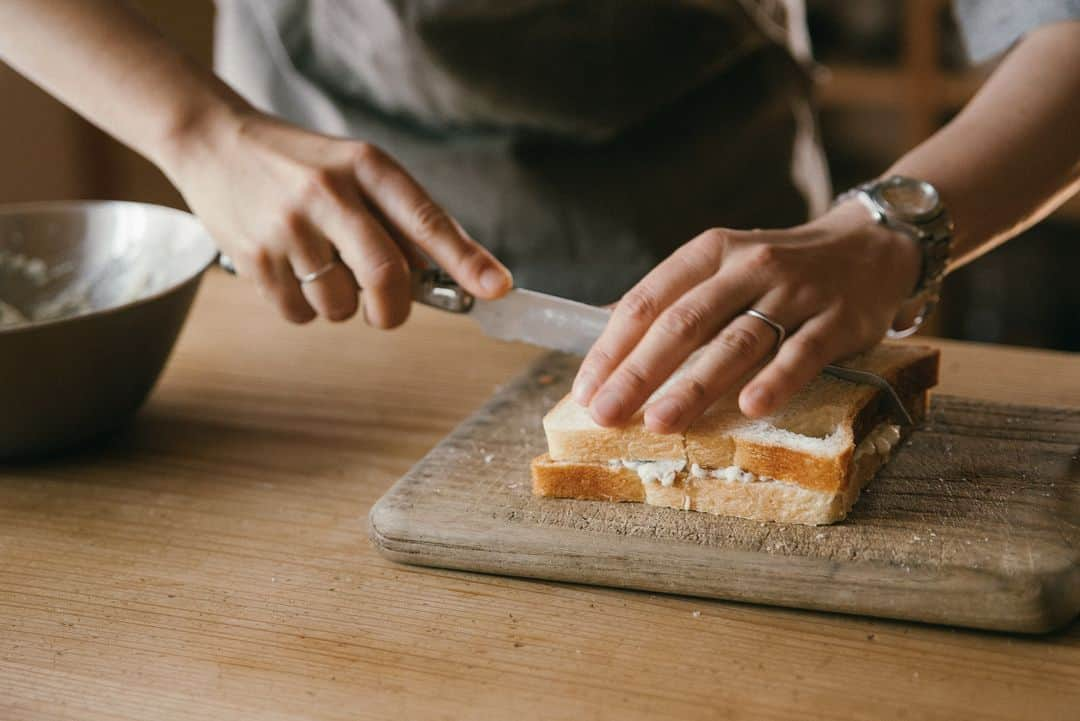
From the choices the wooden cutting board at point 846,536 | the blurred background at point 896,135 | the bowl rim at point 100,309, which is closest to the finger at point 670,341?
the wooden cutting board at point 846,536

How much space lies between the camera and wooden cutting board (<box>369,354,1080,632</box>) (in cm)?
96

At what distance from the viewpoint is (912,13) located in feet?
11.1

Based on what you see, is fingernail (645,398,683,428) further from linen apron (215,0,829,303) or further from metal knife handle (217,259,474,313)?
linen apron (215,0,829,303)

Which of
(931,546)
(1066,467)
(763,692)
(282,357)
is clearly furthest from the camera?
(282,357)

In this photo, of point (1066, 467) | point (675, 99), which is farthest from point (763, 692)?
point (675, 99)

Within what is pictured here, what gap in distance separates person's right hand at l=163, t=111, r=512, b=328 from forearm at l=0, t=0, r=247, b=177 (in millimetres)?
30

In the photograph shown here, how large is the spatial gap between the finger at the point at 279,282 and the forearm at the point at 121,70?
6.8 inches

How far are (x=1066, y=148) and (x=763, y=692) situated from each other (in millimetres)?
879

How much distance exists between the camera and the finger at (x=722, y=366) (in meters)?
1.09

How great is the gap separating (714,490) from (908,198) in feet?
1.52

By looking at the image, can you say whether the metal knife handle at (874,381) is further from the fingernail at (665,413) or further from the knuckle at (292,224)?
the knuckle at (292,224)

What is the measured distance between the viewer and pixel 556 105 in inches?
68.8

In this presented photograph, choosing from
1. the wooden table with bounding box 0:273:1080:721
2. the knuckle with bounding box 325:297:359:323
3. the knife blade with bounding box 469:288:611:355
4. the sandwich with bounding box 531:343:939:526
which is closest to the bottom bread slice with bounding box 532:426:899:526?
the sandwich with bounding box 531:343:939:526

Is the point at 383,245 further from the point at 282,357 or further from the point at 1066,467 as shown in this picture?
the point at 1066,467
